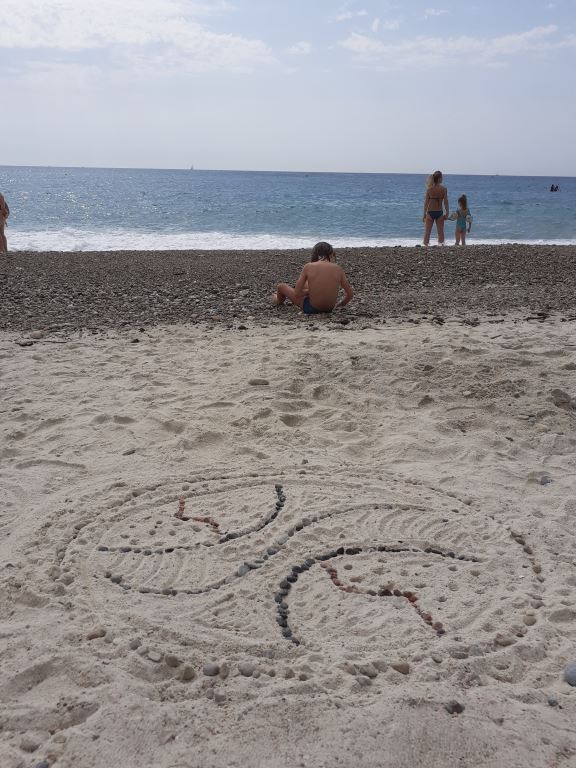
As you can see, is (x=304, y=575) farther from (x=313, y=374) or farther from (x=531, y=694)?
(x=313, y=374)

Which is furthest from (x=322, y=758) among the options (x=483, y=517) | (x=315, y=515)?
(x=483, y=517)

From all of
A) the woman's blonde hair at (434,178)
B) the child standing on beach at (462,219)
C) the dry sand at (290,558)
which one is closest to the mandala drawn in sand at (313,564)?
the dry sand at (290,558)

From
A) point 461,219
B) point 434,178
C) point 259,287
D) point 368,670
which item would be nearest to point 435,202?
point 434,178

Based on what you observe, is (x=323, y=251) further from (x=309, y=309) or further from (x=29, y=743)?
(x=29, y=743)

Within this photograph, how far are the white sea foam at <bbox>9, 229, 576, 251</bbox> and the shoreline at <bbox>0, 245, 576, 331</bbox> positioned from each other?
7267mm

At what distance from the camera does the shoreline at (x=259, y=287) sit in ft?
23.8

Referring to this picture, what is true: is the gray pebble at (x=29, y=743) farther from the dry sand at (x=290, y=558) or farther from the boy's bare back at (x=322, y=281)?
the boy's bare back at (x=322, y=281)

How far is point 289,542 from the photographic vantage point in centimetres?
334

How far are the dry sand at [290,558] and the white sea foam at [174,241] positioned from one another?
44.5ft

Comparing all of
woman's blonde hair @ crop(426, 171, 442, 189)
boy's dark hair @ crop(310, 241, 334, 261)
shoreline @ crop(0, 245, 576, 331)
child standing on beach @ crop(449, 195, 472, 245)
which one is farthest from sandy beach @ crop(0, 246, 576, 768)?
child standing on beach @ crop(449, 195, 472, 245)

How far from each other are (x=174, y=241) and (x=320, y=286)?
14.7m

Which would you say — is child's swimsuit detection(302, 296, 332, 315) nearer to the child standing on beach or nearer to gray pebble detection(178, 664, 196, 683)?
gray pebble detection(178, 664, 196, 683)

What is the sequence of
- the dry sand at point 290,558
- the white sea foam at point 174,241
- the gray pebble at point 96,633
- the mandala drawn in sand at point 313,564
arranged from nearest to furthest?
the dry sand at point 290,558, the gray pebble at point 96,633, the mandala drawn in sand at point 313,564, the white sea foam at point 174,241

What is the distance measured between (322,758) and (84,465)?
2544mm
